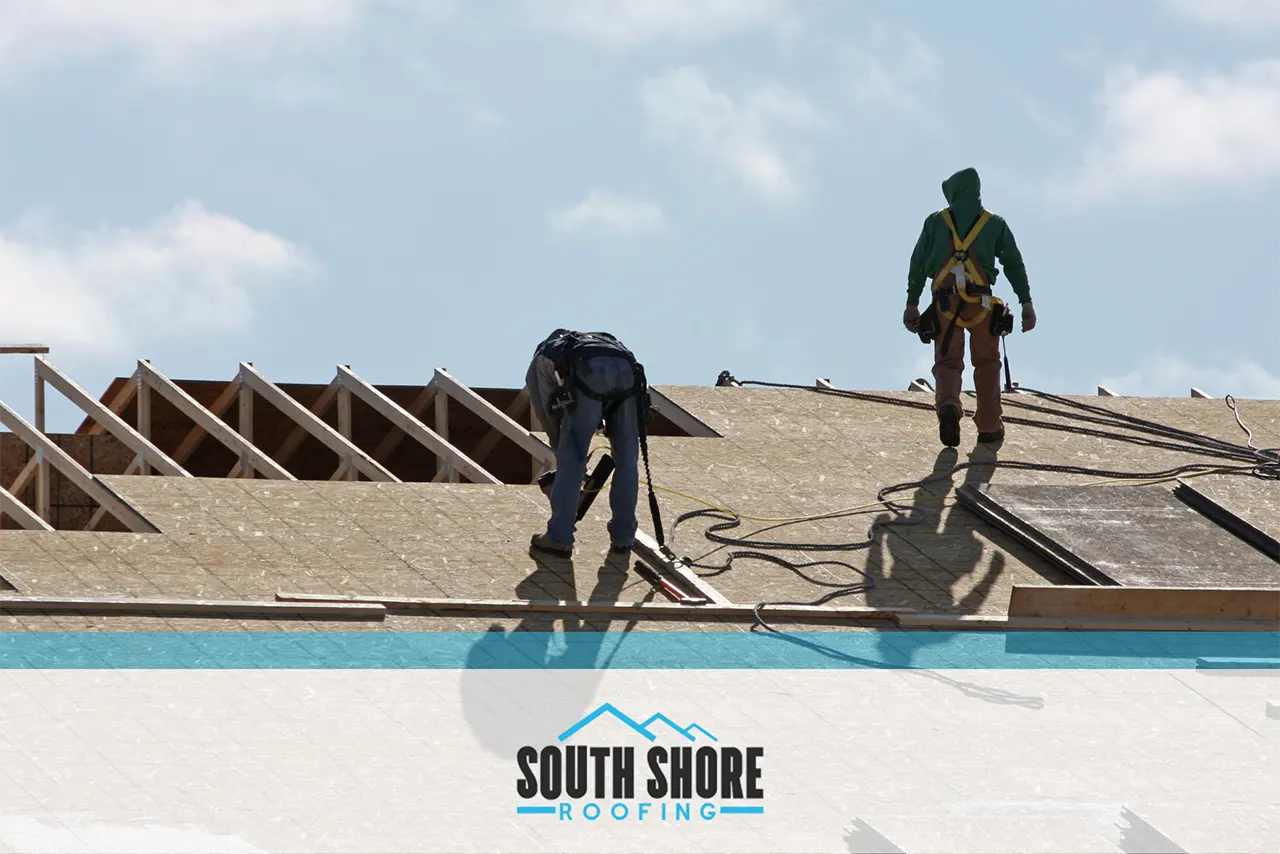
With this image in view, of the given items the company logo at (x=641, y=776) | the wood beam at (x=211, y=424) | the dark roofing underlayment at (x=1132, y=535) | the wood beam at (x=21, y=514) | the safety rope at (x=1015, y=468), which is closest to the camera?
the company logo at (x=641, y=776)

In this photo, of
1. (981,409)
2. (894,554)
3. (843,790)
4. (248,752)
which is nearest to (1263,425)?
(981,409)

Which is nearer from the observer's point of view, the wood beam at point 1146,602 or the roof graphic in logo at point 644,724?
the roof graphic in logo at point 644,724

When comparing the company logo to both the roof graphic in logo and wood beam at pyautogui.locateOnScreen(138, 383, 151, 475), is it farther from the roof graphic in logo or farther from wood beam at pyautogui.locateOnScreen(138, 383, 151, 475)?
wood beam at pyautogui.locateOnScreen(138, 383, 151, 475)

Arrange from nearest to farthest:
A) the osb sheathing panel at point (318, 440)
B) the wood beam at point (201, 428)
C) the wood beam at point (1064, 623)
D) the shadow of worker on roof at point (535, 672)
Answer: the shadow of worker on roof at point (535, 672), the wood beam at point (1064, 623), the wood beam at point (201, 428), the osb sheathing panel at point (318, 440)

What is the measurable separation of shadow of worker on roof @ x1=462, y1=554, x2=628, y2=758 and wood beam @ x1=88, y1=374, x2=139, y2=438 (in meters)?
5.26

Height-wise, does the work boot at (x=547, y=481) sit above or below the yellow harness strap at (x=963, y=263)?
below

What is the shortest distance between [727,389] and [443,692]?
6369 mm

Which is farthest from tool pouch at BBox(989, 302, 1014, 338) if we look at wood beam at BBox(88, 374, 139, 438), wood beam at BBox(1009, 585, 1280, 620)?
wood beam at BBox(88, 374, 139, 438)

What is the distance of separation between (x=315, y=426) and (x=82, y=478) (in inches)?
76.1

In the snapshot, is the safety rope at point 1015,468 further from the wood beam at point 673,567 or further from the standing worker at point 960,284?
the standing worker at point 960,284

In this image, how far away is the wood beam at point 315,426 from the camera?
433 inches

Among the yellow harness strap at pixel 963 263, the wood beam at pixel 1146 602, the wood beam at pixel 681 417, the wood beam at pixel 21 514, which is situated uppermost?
the yellow harness strap at pixel 963 263

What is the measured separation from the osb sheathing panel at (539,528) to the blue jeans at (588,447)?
265 millimetres

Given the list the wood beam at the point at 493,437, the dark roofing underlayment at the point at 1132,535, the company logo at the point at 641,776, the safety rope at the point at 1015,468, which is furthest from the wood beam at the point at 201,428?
the company logo at the point at 641,776
